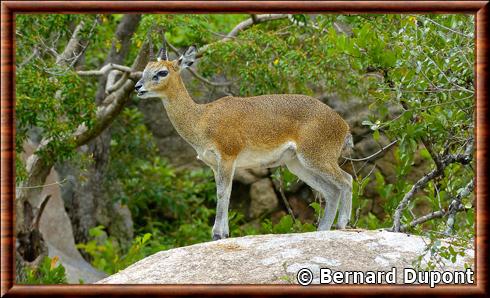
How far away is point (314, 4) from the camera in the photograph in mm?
9516

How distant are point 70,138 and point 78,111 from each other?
458 mm

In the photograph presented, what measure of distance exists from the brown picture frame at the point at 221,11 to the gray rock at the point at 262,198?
37.1 ft

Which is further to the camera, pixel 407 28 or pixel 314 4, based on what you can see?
pixel 407 28

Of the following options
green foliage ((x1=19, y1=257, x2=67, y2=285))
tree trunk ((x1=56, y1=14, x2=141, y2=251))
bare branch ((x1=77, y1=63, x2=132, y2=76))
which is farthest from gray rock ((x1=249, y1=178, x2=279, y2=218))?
green foliage ((x1=19, y1=257, x2=67, y2=285))

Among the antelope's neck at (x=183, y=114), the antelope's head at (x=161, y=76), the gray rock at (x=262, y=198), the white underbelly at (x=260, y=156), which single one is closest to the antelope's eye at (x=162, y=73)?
the antelope's head at (x=161, y=76)

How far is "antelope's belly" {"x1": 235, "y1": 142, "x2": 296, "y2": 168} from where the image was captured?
498 inches

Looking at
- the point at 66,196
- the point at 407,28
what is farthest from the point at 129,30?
the point at 407,28

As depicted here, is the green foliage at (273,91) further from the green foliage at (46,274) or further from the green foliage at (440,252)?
the green foliage at (46,274)

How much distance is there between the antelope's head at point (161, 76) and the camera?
12352 mm

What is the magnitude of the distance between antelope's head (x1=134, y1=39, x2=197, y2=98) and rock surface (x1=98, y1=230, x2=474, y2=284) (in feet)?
6.80

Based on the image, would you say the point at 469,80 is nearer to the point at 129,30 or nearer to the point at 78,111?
the point at 78,111

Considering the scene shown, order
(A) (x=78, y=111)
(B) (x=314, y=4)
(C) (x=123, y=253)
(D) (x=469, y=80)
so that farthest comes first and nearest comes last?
1. (C) (x=123, y=253)
2. (A) (x=78, y=111)
3. (D) (x=469, y=80)
4. (B) (x=314, y=4)

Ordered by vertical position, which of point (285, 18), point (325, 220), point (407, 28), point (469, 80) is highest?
point (285, 18)

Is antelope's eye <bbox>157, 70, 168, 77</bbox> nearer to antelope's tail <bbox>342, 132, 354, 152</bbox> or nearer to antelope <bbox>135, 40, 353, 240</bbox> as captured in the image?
antelope <bbox>135, 40, 353, 240</bbox>
